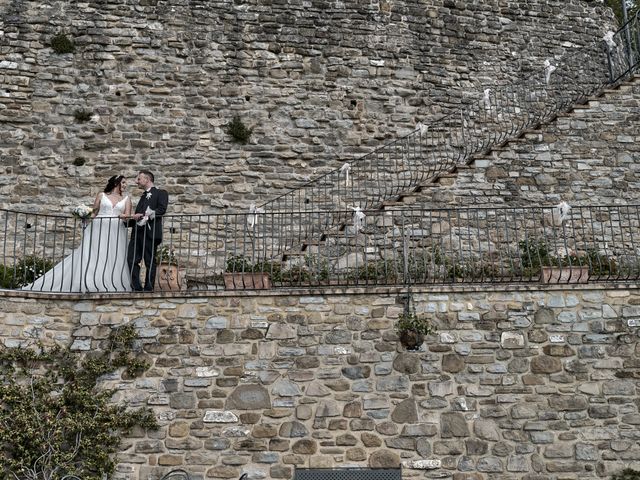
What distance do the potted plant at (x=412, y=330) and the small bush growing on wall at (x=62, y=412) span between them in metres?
2.82

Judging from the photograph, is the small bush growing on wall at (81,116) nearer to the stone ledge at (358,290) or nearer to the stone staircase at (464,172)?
the stone staircase at (464,172)

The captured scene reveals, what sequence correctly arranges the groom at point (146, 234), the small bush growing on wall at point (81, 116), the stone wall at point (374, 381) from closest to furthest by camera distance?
the stone wall at point (374, 381), the groom at point (146, 234), the small bush growing on wall at point (81, 116)

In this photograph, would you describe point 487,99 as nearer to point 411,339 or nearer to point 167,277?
point 411,339

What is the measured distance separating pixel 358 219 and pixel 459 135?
4.71m

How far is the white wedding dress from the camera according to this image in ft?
28.2

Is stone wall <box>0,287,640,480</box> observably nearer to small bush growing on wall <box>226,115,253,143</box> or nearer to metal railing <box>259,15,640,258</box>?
metal railing <box>259,15,640,258</box>

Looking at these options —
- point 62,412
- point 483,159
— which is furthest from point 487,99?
point 62,412

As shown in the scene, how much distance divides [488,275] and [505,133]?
5.36 metres

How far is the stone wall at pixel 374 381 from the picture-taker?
772 centimetres

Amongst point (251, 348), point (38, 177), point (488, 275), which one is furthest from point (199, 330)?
point (38, 177)

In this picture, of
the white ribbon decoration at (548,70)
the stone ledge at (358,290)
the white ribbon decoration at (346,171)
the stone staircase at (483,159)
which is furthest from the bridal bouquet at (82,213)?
the white ribbon decoration at (548,70)

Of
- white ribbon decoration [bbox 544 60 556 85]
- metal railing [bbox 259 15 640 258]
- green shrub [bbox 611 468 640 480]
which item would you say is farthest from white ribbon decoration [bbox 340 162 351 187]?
green shrub [bbox 611 468 640 480]

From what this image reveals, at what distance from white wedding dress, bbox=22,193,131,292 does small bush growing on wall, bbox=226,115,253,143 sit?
195 inches

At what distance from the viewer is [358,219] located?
10.4 m
